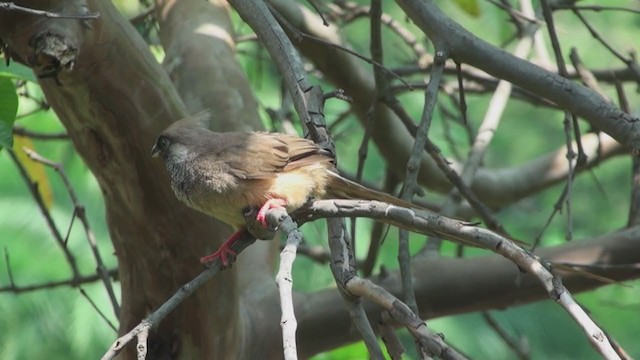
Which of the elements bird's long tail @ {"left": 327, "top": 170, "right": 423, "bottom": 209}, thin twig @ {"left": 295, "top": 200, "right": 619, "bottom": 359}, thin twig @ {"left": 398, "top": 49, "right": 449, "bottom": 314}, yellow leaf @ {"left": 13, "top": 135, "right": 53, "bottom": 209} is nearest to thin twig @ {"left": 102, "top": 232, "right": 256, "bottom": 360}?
thin twig @ {"left": 295, "top": 200, "right": 619, "bottom": 359}

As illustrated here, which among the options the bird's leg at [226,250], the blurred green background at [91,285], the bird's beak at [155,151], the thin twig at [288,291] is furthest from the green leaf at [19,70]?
the thin twig at [288,291]

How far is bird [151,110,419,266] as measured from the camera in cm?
355

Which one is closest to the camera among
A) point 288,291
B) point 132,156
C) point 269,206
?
point 288,291

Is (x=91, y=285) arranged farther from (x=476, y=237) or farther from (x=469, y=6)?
(x=476, y=237)

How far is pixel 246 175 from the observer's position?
3.59m

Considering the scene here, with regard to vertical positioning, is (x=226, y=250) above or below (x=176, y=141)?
below

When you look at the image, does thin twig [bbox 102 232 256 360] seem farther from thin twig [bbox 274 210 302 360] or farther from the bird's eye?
the bird's eye

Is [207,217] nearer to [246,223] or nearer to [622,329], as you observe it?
[246,223]

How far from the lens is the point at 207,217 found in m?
4.18

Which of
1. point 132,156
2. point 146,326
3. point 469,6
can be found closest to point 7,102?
point 132,156

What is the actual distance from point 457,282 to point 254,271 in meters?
1.00

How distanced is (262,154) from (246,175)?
0.58ft

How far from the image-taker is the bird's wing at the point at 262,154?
11.7 ft

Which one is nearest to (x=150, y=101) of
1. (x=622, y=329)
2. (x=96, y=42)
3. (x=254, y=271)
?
(x=96, y=42)
